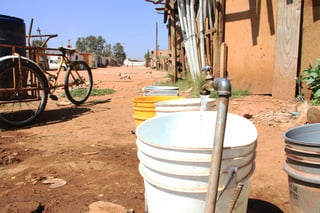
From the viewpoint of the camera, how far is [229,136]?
1.67m

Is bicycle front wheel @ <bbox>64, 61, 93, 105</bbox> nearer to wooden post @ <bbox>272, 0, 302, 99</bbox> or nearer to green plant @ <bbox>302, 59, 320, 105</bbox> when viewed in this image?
wooden post @ <bbox>272, 0, 302, 99</bbox>

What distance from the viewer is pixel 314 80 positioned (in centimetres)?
421

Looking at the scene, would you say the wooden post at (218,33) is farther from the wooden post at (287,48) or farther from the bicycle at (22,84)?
the bicycle at (22,84)

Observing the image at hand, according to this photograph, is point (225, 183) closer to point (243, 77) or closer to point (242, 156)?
point (242, 156)

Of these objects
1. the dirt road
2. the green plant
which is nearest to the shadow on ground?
the dirt road

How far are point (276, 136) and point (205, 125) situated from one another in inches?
83.9

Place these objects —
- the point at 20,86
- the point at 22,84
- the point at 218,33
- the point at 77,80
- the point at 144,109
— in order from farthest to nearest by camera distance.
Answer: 1. the point at 77,80
2. the point at 218,33
3. the point at 22,84
4. the point at 20,86
5. the point at 144,109

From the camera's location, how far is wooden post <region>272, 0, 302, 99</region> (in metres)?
4.62

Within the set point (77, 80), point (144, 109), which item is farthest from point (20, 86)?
point (144, 109)

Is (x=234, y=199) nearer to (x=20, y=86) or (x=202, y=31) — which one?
(x=20, y=86)

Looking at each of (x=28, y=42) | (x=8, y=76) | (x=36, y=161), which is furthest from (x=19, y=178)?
(x=28, y=42)

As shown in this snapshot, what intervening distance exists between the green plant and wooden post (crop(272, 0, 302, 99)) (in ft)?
1.07

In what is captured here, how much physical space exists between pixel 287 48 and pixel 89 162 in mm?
3726

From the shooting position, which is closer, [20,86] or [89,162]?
[89,162]
